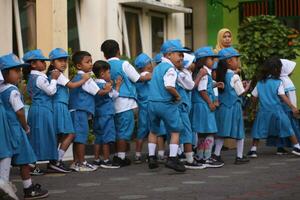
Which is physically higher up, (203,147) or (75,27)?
(75,27)

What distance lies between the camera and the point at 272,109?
10.8 meters

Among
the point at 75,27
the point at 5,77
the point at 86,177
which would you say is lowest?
the point at 86,177

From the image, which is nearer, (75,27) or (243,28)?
(75,27)

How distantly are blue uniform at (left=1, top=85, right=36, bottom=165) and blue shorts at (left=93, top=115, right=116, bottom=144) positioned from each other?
2.71 meters

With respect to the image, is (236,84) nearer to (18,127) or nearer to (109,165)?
(109,165)

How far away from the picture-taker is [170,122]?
8.52 meters

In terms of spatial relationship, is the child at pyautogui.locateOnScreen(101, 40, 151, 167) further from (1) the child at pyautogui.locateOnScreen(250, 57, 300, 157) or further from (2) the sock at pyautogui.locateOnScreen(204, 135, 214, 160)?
(1) the child at pyautogui.locateOnScreen(250, 57, 300, 157)

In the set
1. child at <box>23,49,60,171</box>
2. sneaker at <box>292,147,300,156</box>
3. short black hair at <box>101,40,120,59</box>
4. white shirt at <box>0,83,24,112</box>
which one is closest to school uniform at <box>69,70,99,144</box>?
child at <box>23,49,60,171</box>

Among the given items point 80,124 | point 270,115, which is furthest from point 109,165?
point 270,115

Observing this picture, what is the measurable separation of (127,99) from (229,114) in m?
1.49

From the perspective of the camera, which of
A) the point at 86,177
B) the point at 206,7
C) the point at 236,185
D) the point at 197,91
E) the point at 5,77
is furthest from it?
the point at 206,7

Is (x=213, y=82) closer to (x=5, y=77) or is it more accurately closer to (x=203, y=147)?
(x=203, y=147)

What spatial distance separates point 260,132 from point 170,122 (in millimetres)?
2740

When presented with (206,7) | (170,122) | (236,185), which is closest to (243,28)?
(206,7)
